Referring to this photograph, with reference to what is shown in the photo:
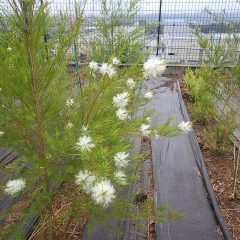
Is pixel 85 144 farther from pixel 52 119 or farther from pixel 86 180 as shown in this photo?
pixel 52 119

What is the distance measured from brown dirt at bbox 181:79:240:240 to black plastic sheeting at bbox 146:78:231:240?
10cm

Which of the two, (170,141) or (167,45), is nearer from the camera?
(170,141)

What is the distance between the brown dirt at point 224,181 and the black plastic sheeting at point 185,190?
103mm

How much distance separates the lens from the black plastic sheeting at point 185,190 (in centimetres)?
253

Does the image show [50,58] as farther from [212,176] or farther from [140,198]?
[212,176]

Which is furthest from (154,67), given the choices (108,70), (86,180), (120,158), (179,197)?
(179,197)

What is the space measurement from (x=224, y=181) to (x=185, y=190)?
0.53 metres

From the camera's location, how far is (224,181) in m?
3.28

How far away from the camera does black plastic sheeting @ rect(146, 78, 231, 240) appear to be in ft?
8.32

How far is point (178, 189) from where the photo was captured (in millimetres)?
3115

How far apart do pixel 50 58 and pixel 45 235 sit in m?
1.30

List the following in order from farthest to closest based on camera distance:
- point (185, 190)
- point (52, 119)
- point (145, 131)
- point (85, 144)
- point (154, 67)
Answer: point (185, 190) < point (52, 119) < point (145, 131) < point (154, 67) < point (85, 144)

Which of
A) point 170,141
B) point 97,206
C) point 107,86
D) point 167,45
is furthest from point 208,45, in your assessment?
point 167,45

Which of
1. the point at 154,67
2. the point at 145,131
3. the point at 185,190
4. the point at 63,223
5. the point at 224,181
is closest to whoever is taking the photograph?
the point at 154,67
